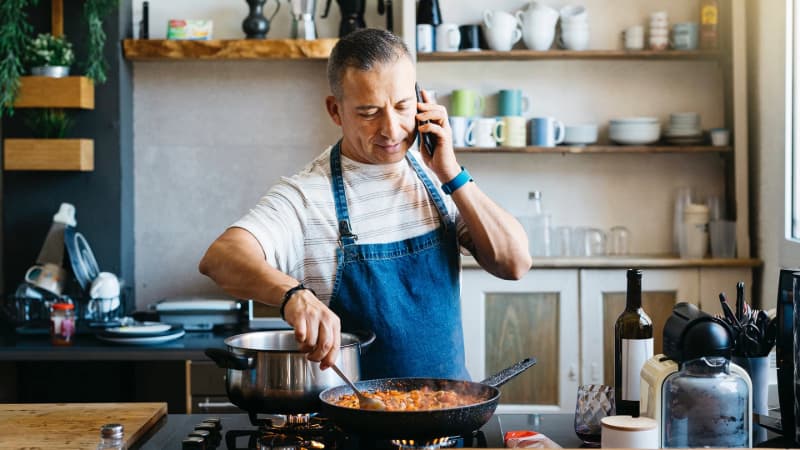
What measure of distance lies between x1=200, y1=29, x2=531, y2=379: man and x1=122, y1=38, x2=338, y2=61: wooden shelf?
1.94 meters

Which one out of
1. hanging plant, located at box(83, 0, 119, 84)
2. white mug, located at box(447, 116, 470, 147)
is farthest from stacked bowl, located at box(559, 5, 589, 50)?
hanging plant, located at box(83, 0, 119, 84)

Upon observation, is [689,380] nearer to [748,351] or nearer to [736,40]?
[748,351]

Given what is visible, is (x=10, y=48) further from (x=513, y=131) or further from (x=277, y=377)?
(x=277, y=377)

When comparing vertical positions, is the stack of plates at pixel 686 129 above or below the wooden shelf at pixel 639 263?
above

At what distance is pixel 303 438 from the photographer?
176 cm

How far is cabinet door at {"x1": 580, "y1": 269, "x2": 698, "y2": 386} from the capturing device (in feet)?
13.5

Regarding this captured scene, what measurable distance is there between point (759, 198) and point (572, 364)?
1.08m

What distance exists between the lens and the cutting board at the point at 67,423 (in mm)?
1903

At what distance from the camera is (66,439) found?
1.93 metres

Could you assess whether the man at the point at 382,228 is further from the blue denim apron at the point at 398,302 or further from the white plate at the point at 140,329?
the white plate at the point at 140,329

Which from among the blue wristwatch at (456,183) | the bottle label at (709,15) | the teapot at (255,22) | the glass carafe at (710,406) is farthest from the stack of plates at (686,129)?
the glass carafe at (710,406)

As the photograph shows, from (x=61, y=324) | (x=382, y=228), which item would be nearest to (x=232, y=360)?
(x=382, y=228)

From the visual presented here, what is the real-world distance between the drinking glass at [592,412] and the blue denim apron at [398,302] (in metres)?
0.41

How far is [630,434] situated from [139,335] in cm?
247
